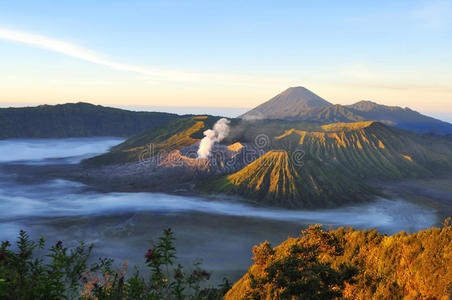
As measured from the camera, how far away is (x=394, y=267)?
11.3m

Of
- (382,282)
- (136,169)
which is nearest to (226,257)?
(382,282)

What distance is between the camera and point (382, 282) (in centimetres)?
970

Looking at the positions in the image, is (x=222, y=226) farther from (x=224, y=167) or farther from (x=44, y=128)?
(x=44, y=128)

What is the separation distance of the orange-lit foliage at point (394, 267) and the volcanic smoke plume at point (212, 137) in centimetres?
5908

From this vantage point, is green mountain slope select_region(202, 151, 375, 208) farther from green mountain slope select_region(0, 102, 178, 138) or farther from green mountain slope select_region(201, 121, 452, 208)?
green mountain slope select_region(0, 102, 178, 138)

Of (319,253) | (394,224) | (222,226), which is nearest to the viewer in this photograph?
(319,253)

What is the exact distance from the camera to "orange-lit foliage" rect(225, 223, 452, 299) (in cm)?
918

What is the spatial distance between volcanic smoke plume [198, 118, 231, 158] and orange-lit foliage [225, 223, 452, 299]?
5908 centimetres

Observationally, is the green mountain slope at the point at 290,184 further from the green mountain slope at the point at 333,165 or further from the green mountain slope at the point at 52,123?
the green mountain slope at the point at 52,123

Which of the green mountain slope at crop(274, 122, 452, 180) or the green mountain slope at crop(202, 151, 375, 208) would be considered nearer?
the green mountain slope at crop(202, 151, 375, 208)

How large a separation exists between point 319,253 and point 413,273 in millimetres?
5259

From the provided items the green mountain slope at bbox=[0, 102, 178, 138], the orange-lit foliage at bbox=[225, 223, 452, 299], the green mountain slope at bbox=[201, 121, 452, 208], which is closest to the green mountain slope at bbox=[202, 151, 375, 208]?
the green mountain slope at bbox=[201, 121, 452, 208]

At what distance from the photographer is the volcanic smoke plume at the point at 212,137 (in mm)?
73975

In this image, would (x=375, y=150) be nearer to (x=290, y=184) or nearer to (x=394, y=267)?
(x=290, y=184)
